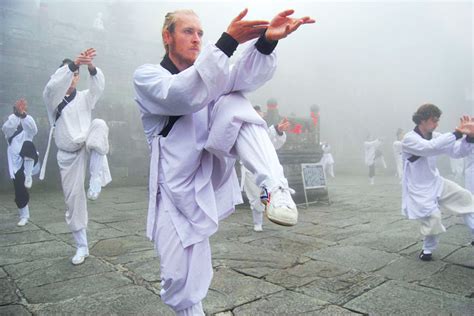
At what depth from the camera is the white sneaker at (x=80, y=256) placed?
381 centimetres

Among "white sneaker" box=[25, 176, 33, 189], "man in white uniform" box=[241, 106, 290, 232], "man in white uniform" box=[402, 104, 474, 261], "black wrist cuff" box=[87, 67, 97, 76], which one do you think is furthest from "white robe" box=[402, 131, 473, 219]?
"white sneaker" box=[25, 176, 33, 189]

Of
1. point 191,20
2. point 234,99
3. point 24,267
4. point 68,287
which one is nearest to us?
point 234,99

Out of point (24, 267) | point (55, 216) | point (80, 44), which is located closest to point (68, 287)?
point (24, 267)

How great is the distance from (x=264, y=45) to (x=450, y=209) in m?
3.73

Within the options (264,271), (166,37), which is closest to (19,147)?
(264,271)

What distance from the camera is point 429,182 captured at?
426cm

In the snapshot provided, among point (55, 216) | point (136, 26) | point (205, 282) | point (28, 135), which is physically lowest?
point (55, 216)

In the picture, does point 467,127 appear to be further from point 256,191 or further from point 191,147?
→ point 191,147

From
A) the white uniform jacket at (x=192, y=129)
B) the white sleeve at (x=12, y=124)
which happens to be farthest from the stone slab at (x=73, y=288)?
the white sleeve at (x=12, y=124)

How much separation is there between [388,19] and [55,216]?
21120mm

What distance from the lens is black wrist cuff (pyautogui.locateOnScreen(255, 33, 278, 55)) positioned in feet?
5.12

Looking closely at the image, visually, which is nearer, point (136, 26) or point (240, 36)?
point (240, 36)

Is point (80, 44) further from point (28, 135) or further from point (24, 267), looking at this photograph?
point (24, 267)

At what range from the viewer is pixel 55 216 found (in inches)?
261
